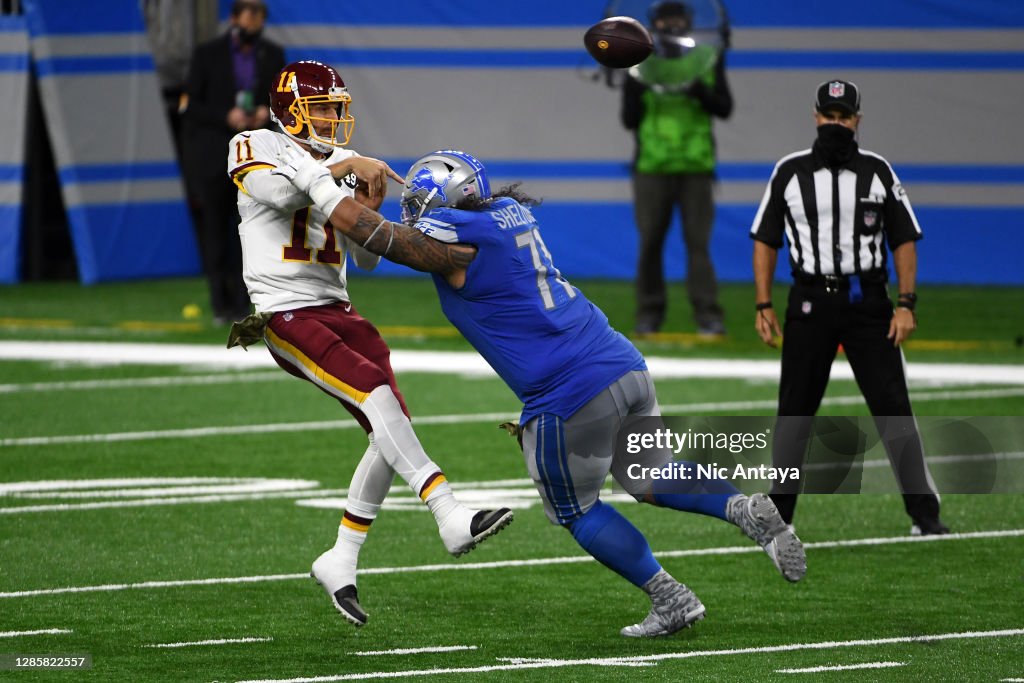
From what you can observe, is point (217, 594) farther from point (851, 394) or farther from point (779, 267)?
point (779, 267)

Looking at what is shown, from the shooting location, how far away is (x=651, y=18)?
47.2ft

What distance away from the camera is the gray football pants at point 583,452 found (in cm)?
659

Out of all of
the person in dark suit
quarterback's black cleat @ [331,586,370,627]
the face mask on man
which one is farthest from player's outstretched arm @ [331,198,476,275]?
the face mask on man

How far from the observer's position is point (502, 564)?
8.13m

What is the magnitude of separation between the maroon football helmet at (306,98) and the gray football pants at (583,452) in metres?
1.50

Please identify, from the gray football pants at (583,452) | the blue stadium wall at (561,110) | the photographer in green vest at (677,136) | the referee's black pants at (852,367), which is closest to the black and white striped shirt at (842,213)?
the referee's black pants at (852,367)

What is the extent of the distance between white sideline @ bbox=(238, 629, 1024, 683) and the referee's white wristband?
1.56 m

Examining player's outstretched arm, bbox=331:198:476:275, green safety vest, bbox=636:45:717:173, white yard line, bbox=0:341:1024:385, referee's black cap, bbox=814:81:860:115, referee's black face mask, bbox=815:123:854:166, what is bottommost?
white yard line, bbox=0:341:1024:385

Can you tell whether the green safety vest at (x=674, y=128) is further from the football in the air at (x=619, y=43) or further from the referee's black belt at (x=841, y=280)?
the football in the air at (x=619, y=43)

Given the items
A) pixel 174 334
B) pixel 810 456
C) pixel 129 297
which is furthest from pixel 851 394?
pixel 129 297

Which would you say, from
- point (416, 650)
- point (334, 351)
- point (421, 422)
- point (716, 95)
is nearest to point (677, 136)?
point (716, 95)

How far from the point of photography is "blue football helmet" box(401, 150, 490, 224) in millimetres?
6703

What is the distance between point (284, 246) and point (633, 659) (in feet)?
6.83

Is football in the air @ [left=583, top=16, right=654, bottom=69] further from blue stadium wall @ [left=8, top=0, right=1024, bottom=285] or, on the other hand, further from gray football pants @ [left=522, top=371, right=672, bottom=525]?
blue stadium wall @ [left=8, top=0, right=1024, bottom=285]
